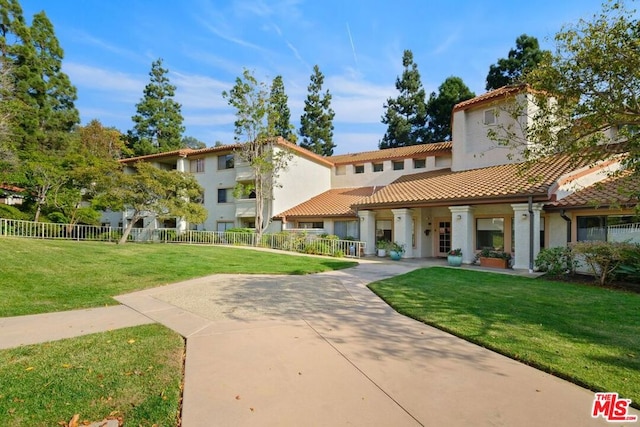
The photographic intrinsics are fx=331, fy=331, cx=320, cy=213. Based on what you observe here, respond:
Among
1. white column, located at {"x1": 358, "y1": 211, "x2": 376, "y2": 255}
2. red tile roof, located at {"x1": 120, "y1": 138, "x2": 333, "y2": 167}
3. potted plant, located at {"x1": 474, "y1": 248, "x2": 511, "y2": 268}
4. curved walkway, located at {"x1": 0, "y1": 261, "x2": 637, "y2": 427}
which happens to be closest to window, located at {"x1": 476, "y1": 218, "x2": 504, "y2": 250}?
potted plant, located at {"x1": 474, "y1": 248, "x2": 511, "y2": 268}

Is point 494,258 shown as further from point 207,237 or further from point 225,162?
point 225,162

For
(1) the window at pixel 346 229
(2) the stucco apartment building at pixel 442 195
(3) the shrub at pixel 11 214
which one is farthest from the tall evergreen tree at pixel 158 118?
(1) the window at pixel 346 229

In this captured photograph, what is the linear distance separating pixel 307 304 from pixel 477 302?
3531mm

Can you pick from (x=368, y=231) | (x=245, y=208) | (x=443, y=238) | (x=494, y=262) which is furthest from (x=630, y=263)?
(x=245, y=208)

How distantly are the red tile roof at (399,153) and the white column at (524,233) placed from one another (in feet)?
32.6

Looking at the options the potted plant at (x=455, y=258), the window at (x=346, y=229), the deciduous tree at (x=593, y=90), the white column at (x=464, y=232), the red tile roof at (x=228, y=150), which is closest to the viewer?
the deciduous tree at (x=593, y=90)

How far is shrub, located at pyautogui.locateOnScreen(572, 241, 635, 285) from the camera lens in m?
9.49

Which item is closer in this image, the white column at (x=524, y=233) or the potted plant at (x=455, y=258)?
the white column at (x=524, y=233)

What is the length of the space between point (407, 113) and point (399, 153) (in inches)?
631

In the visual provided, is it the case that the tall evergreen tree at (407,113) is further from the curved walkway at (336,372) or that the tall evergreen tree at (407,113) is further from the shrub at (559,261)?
the curved walkway at (336,372)

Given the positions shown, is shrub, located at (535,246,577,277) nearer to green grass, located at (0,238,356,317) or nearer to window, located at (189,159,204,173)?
green grass, located at (0,238,356,317)

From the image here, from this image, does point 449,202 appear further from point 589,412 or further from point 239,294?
point 589,412

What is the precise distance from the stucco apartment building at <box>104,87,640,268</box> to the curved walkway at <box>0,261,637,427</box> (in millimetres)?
5681

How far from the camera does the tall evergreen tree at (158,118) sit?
1617 inches
